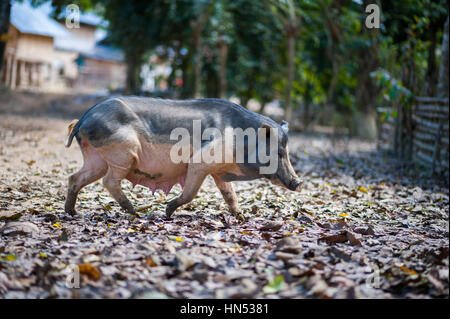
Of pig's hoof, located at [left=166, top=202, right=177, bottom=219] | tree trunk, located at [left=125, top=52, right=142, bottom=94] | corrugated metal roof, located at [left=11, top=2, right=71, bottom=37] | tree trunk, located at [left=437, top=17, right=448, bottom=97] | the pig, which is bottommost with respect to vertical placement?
pig's hoof, located at [left=166, top=202, right=177, bottom=219]

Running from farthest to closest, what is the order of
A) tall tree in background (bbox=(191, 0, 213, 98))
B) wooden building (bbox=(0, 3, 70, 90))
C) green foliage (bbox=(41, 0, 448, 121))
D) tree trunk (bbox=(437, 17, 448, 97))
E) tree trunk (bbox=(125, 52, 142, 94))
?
wooden building (bbox=(0, 3, 70, 90)) → tree trunk (bbox=(125, 52, 142, 94)) → tall tree in background (bbox=(191, 0, 213, 98)) → green foliage (bbox=(41, 0, 448, 121)) → tree trunk (bbox=(437, 17, 448, 97))

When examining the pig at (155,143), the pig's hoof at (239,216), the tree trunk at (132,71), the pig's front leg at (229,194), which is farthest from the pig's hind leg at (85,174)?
the tree trunk at (132,71)

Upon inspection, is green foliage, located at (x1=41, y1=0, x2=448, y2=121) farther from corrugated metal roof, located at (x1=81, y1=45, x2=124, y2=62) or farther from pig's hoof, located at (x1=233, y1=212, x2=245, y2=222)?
corrugated metal roof, located at (x1=81, y1=45, x2=124, y2=62)

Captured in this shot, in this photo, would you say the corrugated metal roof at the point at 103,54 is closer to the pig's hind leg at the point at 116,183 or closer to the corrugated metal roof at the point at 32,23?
the corrugated metal roof at the point at 32,23

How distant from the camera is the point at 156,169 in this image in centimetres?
560

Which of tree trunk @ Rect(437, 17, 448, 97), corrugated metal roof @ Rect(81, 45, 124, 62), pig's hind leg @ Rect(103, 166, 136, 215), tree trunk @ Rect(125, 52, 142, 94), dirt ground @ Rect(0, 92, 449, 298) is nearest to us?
dirt ground @ Rect(0, 92, 449, 298)

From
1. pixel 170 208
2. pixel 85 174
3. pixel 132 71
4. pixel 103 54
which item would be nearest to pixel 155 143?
pixel 170 208

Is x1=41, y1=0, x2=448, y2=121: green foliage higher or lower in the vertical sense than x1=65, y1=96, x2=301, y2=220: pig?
higher

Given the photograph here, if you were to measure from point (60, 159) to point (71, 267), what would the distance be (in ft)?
20.1

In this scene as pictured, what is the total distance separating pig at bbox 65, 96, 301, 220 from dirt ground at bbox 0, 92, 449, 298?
41cm

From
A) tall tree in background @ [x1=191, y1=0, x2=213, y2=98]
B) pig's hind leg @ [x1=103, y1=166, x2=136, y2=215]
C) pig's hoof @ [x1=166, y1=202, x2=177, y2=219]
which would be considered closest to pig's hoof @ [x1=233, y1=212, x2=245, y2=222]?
pig's hoof @ [x1=166, y1=202, x2=177, y2=219]

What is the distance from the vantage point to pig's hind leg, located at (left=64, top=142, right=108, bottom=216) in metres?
5.54

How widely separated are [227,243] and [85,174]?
196cm
